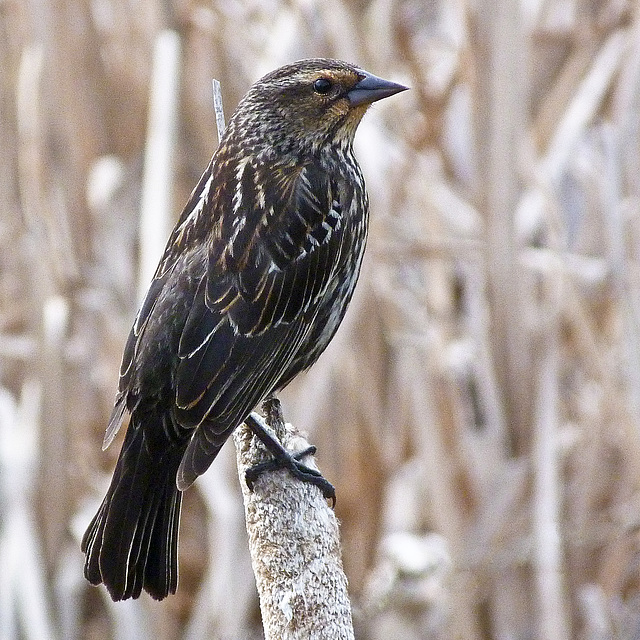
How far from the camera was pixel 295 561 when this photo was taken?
6.00 feet

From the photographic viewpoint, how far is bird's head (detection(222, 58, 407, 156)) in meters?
2.54

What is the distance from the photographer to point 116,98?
11.7ft

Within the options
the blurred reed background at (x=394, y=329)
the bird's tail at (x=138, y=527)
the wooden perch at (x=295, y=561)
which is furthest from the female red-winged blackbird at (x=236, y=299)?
the blurred reed background at (x=394, y=329)

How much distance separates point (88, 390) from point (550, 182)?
1449 millimetres

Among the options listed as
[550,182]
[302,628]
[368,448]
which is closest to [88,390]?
[368,448]

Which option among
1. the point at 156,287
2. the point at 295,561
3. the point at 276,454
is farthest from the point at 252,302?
the point at 295,561

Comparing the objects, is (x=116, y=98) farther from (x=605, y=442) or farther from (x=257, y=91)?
(x=605, y=442)

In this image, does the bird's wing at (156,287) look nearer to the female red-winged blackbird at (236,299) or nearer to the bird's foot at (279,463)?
the female red-winged blackbird at (236,299)

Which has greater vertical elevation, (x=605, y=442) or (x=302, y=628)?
(x=605, y=442)

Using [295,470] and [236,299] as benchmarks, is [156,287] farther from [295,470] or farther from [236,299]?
[295,470]

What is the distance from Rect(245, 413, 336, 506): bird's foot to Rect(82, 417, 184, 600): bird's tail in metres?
0.18

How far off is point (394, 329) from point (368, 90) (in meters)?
1.01

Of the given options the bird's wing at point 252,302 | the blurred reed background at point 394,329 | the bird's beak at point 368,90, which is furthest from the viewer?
the blurred reed background at point 394,329

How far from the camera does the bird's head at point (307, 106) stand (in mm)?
2537
